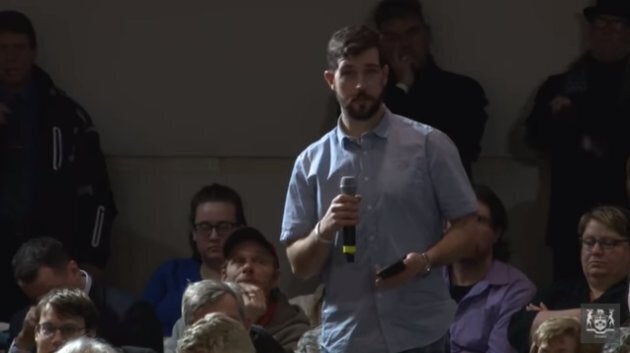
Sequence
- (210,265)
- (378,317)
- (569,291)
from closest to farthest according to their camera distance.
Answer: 1. (378,317)
2. (569,291)
3. (210,265)

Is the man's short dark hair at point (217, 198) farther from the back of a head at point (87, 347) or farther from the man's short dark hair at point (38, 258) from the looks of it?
the back of a head at point (87, 347)

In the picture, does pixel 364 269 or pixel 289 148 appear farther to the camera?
pixel 289 148

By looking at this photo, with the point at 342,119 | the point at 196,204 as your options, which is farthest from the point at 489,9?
the point at 342,119

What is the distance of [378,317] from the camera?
4980 mm

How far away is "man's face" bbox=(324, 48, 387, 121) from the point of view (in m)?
4.97

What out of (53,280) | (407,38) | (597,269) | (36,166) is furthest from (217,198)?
(597,269)

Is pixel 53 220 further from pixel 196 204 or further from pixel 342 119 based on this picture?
pixel 342 119

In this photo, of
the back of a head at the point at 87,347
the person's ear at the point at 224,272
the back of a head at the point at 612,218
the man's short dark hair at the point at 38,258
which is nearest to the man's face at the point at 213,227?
the person's ear at the point at 224,272

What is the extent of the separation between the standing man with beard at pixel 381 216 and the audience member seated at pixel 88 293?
4.87 ft

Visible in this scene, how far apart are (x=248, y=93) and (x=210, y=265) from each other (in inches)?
39.4

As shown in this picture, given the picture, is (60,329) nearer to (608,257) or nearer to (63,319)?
(63,319)

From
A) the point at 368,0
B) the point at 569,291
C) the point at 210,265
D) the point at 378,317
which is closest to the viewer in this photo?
the point at 378,317

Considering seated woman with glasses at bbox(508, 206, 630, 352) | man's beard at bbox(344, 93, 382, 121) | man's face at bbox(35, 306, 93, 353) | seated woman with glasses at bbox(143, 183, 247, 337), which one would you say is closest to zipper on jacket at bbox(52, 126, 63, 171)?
seated woman with glasses at bbox(143, 183, 247, 337)

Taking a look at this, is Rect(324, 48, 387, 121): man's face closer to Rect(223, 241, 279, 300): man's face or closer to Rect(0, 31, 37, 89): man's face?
Rect(223, 241, 279, 300): man's face
